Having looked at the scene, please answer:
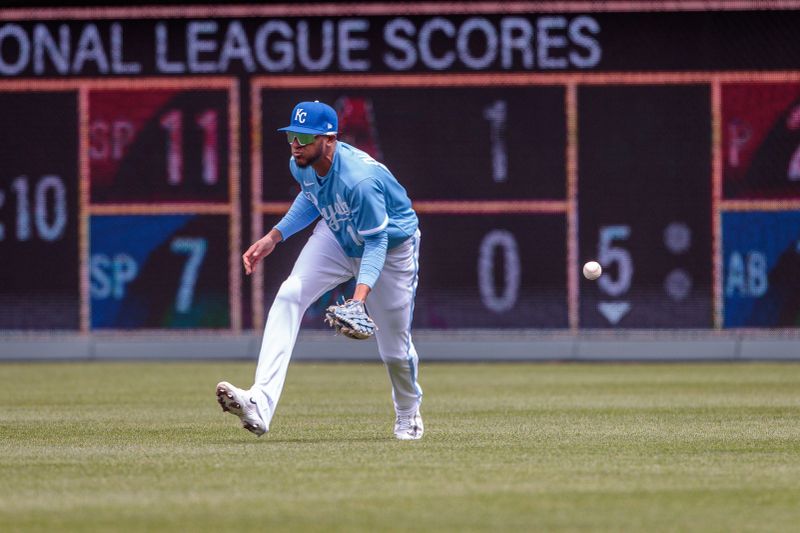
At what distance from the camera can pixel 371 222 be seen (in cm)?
880

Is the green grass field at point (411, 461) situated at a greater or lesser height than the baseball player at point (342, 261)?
lesser

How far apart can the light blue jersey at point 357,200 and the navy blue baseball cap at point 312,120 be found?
0.17 meters

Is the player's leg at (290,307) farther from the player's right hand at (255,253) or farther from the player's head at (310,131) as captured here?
the player's head at (310,131)

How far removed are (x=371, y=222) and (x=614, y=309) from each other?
10.2 meters

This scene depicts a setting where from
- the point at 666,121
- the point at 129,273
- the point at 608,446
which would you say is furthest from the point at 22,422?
the point at 666,121

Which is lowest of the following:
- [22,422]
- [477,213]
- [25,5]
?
[22,422]

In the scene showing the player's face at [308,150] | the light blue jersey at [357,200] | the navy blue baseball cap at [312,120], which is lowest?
the light blue jersey at [357,200]

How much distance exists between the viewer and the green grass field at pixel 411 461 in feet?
20.2

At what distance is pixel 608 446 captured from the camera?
8844mm

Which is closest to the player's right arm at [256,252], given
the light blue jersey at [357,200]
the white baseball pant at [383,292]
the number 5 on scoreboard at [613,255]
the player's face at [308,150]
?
the white baseball pant at [383,292]

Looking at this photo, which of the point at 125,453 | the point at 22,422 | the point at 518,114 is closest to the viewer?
the point at 125,453

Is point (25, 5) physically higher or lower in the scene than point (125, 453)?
higher

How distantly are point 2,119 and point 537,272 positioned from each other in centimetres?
598

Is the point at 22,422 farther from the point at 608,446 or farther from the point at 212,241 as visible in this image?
the point at 212,241
